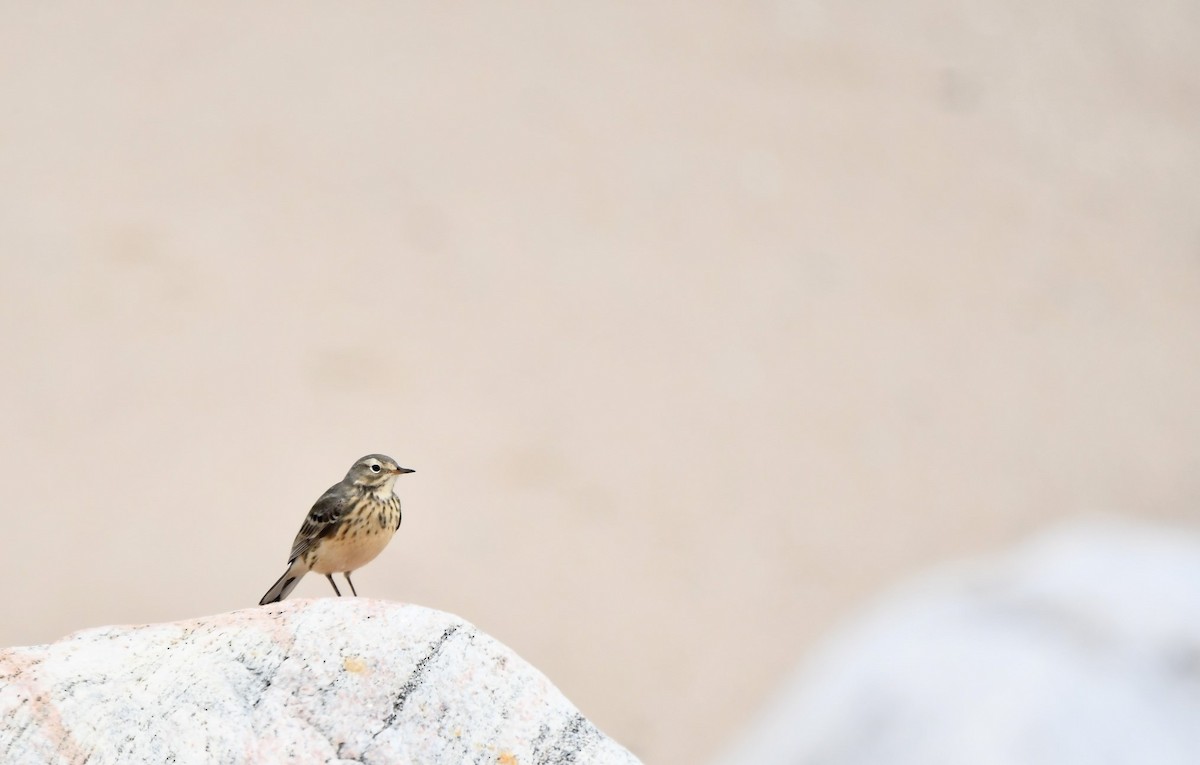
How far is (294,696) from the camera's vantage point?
4715 mm

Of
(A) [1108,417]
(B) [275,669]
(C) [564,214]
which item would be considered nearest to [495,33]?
(C) [564,214]

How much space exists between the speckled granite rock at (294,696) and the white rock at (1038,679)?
4743mm

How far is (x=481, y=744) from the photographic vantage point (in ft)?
15.4

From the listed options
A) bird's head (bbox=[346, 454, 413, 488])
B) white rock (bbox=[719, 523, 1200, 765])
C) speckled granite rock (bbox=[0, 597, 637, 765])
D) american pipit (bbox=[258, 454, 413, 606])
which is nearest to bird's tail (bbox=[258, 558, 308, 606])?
american pipit (bbox=[258, 454, 413, 606])

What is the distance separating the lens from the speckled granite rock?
455 cm

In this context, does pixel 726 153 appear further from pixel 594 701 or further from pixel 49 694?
pixel 49 694

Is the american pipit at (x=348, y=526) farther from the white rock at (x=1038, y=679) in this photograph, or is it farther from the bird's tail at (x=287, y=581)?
the white rock at (x=1038, y=679)

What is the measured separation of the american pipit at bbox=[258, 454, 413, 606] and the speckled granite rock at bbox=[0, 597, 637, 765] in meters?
1.25

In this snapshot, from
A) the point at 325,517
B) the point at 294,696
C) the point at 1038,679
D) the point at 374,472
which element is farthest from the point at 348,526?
the point at 1038,679

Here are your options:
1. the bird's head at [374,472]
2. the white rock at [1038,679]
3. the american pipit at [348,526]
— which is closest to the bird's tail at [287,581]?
the american pipit at [348,526]

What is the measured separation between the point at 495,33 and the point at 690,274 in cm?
394

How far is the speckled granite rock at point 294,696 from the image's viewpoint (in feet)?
14.9

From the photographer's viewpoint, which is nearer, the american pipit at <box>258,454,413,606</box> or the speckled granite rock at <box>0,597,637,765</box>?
the speckled granite rock at <box>0,597,637,765</box>

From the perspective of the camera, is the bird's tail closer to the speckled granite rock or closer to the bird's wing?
the bird's wing
